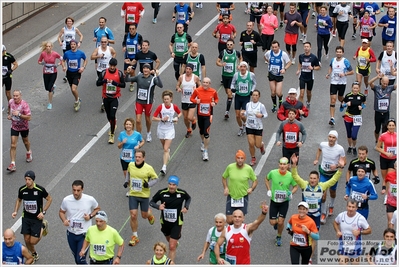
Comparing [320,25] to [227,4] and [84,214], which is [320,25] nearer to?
[227,4]

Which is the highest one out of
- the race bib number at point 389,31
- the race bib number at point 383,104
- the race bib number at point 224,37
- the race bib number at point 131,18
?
the race bib number at point 383,104

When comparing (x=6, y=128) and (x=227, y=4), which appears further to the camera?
(x=227, y=4)

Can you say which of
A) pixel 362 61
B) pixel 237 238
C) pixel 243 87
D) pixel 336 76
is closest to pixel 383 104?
pixel 336 76

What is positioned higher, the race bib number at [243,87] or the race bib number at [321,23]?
the race bib number at [321,23]

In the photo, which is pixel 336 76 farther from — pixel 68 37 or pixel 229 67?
pixel 68 37

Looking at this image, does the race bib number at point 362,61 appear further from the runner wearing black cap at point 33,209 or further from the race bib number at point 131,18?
the runner wearing black cap at point 33,209

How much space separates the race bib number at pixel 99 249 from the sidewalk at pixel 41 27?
12.0 meters

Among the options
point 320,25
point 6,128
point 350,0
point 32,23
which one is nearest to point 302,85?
point 320,25

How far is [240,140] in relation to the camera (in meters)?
21.6

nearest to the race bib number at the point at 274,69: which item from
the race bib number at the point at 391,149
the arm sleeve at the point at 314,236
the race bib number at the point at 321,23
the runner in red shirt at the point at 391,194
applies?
the race bib number at the point at 321,23

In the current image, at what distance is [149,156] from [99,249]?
571cm

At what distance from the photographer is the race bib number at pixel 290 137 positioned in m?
18.9

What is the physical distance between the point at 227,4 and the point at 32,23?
19.0 feet

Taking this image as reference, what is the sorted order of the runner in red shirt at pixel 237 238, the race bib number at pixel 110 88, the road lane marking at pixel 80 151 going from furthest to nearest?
1. the race bib number at pixel 110 88
2. the road lane marking at pixel 80 151
3. the runner in red shirt at pixel 237 238
